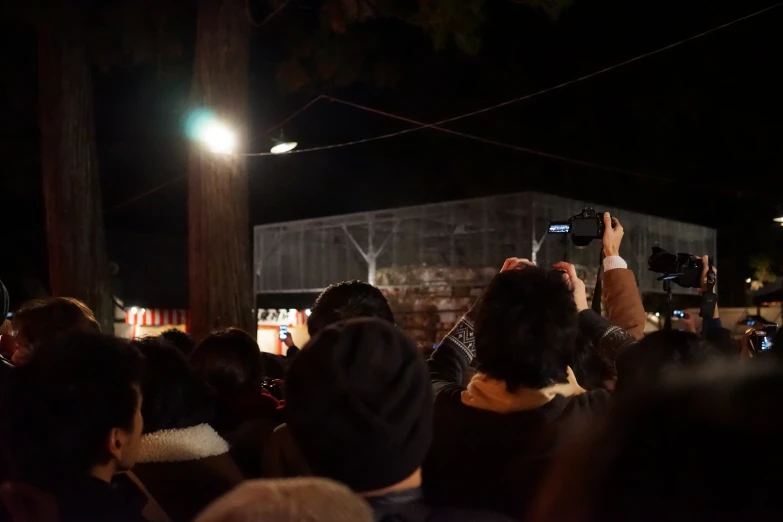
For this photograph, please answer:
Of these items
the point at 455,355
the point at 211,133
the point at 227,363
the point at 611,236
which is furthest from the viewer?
the point at 211,133

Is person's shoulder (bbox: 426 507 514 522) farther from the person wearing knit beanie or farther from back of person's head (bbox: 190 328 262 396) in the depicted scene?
back of person's head (bbox: 190 328 262 396)

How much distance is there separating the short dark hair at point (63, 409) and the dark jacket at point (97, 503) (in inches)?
1.5

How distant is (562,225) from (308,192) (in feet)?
57.7

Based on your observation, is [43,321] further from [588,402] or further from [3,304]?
[588,402]

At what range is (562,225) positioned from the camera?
347cm

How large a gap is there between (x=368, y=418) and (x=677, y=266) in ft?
9.71

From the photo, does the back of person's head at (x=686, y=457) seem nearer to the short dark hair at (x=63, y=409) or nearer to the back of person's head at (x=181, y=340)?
the short dark hair at (x=63, y=409)

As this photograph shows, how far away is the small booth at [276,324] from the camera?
13.4 m

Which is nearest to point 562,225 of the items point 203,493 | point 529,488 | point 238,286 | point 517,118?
point 529,488

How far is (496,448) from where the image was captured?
1941mm

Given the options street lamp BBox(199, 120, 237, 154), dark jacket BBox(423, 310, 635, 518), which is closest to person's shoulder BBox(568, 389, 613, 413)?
dark jacket BBox(423, 310, 635, 518)

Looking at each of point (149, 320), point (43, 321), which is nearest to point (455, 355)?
point (43, 321)

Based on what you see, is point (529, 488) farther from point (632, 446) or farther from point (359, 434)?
point (632, 446)

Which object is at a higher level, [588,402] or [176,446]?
[588,402]
